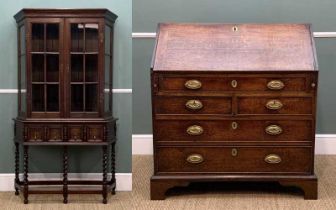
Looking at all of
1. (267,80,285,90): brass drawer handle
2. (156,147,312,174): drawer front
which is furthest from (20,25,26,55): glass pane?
(267,80,285,90): brass drawer handle

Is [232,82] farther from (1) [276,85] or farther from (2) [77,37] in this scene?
(2) [77,37]

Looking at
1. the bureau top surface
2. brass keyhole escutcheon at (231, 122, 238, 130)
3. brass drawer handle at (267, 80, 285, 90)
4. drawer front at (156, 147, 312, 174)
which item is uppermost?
the bureau top surface

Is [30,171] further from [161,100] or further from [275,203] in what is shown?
[275,203]

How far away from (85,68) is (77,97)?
207 millimetres

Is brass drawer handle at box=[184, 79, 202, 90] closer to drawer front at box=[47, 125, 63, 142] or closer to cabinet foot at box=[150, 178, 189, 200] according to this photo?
cabinet foot at box=[150, 178, 189, 200]

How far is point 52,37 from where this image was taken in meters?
3.53

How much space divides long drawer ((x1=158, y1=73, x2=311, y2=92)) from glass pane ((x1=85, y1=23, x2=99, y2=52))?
505mm

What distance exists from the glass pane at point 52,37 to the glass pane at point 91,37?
0.20 meters

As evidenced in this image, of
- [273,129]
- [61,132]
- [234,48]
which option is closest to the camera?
[61,132]

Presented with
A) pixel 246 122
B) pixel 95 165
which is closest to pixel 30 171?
pixel 95 165

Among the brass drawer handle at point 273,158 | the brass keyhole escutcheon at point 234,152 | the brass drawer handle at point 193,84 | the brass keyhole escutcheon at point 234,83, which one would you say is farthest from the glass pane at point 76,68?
the brass drawer handle at point 273,158

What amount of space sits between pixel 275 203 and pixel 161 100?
1075 mm

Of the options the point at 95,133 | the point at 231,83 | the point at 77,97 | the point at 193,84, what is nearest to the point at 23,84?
the point at 77,97

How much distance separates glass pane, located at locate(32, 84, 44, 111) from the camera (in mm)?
3549
